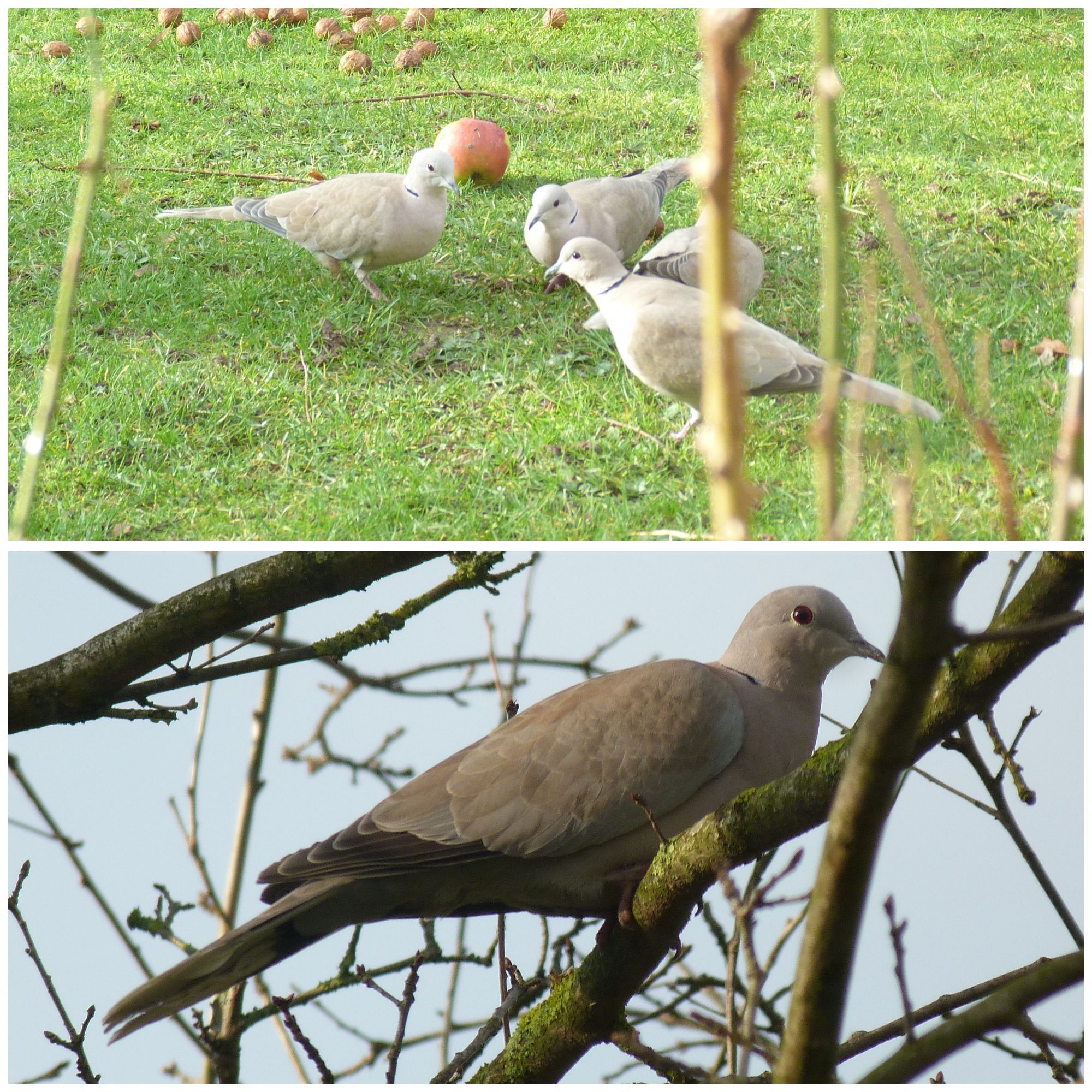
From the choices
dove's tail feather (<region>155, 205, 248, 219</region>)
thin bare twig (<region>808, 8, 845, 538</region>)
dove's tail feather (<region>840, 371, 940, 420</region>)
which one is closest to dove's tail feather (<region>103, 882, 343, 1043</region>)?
thin bare twig (<region>808, 8, 845, 538</region>)

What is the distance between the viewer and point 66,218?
518 centimetres

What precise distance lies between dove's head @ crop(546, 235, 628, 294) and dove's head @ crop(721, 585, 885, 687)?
2.10 m

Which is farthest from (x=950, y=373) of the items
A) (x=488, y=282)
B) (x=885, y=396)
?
(x=488, y=282)

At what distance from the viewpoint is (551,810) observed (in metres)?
2.06

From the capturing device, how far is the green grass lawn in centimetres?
362

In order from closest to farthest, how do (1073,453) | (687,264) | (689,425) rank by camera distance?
(1073,453) → (689,425) → (687,264)

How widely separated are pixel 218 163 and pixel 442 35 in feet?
6.01

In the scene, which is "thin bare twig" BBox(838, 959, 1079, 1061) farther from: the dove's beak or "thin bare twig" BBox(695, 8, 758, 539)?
"thin bare twig" BBox(695, 8, 758, 539)

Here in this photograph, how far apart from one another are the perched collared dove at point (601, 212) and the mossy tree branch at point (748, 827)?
10.3ft

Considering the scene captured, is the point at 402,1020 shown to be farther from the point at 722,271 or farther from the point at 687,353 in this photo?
the point at 687,353

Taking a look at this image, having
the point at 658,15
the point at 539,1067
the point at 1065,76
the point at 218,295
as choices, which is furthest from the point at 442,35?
the point at 539,1067

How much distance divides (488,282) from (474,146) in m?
0.91

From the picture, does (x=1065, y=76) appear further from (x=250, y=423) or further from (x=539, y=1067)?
(x=539, y=1067)

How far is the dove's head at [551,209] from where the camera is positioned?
4.55 meters
